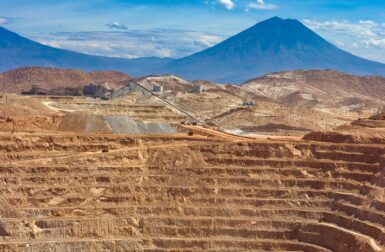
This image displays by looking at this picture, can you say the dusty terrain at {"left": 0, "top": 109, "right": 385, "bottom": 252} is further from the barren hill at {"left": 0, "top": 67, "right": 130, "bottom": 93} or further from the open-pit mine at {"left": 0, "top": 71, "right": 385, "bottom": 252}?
the barren hill at {"left": 0, "top": 67, "right": 130, "bottom": 93}

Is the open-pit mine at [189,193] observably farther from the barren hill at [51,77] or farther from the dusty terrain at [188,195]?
the barren hill at [51,77]

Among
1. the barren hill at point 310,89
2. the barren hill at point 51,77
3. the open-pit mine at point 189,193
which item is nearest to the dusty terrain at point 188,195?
the open-pit mine at point 189,193

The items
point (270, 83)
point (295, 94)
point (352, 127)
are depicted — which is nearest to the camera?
point (352, 127)

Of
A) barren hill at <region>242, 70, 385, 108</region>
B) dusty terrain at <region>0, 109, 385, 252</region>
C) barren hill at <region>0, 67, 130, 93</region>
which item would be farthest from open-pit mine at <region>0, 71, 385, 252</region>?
barren hill at <region>0, 67, 130, 93</region>

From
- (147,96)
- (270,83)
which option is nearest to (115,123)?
(147,96)

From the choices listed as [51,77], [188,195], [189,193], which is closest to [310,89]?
[51,77]

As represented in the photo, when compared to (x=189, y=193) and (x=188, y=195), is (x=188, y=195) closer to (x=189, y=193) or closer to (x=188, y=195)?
(x=188, y=195)

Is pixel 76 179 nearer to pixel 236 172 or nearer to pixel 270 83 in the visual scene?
pixel 236 172

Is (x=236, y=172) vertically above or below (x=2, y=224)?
above
